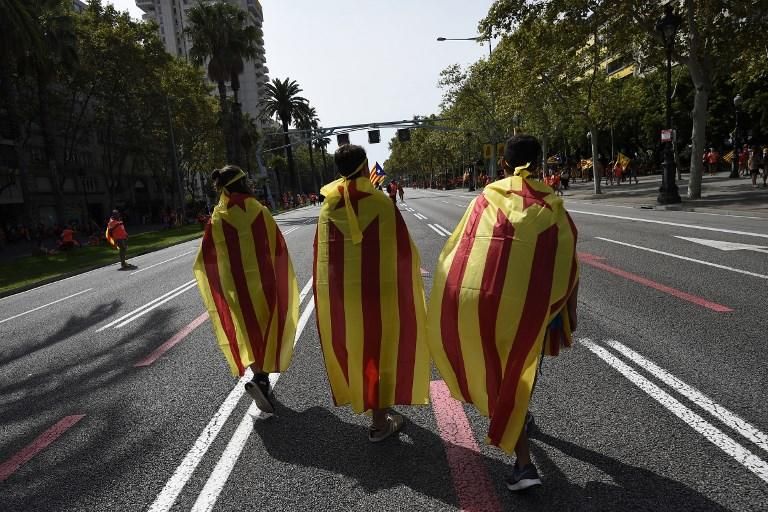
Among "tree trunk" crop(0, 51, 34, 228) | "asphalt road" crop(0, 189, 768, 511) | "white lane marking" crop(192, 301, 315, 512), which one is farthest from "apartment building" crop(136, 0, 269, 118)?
"white lane marking" crop(192, 301, 315, 512)

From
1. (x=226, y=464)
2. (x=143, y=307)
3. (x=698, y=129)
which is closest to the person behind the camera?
(x=226, y=464)

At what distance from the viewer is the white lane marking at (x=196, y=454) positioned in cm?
301

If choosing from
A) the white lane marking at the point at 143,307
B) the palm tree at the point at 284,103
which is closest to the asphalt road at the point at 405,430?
the white lane marking at the point at 143,307

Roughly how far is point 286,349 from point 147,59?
1375 inches

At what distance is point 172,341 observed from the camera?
6492 millimetres

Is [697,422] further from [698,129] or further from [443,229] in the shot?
[698,129]

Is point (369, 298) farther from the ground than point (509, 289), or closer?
closer

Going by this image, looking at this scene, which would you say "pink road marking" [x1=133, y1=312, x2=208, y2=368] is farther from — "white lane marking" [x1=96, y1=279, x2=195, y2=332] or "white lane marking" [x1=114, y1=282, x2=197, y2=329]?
"white lane marking" [x1=96, y1=279, x2=195, y2=332]

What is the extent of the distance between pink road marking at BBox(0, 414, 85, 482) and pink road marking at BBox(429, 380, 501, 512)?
2.86m

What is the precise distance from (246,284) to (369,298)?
1307 millimetres

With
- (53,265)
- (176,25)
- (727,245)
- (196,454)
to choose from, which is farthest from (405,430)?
(176,25)

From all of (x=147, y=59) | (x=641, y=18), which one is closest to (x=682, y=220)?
(x=641, y=18)

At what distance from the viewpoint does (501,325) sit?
2877 millimetres

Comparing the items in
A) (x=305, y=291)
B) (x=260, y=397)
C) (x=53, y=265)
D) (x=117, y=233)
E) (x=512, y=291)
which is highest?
(x=512, y=291)
